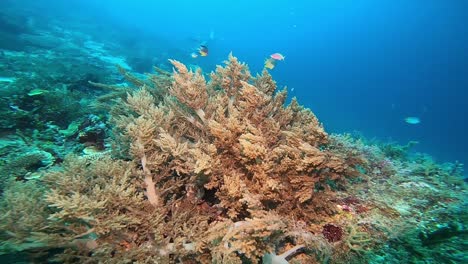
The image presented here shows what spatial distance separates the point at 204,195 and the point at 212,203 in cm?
15

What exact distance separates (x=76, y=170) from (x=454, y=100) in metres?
102

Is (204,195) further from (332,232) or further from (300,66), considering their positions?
(300,66)

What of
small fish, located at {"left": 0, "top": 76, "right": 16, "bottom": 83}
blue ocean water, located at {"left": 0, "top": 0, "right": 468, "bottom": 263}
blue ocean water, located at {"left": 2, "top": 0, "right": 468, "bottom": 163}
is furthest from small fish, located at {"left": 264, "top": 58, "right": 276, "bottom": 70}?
blue ocean water, located at {"left": 2, "top": 0, "right": 468, "bottom": 163}

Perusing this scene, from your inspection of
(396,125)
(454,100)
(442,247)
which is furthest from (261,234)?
(454,100)

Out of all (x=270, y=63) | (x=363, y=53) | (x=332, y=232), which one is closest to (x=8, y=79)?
(x=270, y=63)

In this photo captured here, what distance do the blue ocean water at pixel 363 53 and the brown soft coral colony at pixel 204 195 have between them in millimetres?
27983

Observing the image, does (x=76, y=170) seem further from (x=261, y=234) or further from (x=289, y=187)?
(x=289, y=187)

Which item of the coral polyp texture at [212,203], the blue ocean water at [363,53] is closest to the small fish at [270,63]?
the coral polyp texture at [212,203]

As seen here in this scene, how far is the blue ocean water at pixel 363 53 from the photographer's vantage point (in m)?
57.6

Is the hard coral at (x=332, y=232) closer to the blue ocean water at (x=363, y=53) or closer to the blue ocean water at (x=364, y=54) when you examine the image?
the blue ocean water at (x=364, y=54)

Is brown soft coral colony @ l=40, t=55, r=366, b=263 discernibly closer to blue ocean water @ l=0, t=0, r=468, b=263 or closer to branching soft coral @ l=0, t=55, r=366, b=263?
branching soft coral @ l=0, t=55, r=366, b=263

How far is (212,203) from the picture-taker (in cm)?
313

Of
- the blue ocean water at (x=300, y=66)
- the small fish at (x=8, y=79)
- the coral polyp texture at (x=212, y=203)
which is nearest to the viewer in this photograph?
the coral polyp texture at (x=212, y=203)

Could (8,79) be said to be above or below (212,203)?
below
